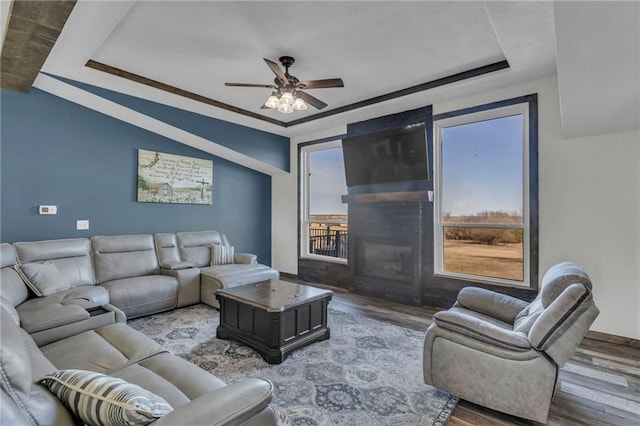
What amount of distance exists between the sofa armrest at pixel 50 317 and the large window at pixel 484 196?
3935mm

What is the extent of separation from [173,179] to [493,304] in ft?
15.1

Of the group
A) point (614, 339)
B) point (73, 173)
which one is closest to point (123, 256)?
point (73, 173)

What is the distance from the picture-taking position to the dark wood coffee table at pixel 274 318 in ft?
8.73

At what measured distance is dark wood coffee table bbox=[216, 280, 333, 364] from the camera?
8.73ft

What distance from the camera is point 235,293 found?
3094 mm

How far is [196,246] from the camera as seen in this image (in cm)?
483

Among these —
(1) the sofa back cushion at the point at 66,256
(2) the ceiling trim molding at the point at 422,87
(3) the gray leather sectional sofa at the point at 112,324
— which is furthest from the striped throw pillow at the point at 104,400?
(2) the ceiling trim molding at the point at 422,87

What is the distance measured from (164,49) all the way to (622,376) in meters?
4.89

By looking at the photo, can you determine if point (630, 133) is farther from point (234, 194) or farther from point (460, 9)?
point (234, 194)

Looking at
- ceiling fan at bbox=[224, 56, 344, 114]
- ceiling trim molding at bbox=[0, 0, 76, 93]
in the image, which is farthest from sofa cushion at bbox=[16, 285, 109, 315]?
ceiling fan at bbox=[224, 56, 344, 114]

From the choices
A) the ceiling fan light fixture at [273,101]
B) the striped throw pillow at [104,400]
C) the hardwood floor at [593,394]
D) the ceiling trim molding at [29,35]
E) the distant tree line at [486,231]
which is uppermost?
the ceiling trim molding at [29,35]

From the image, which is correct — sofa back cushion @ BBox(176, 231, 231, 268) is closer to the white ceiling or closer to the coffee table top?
the coffee table top

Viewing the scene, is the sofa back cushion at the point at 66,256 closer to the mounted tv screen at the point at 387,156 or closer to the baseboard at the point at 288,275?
the baseboard at the point at 288,275

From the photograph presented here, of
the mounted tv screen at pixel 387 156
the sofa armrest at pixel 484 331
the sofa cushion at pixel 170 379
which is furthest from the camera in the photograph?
the mounted tv screen at pixel 387 156
